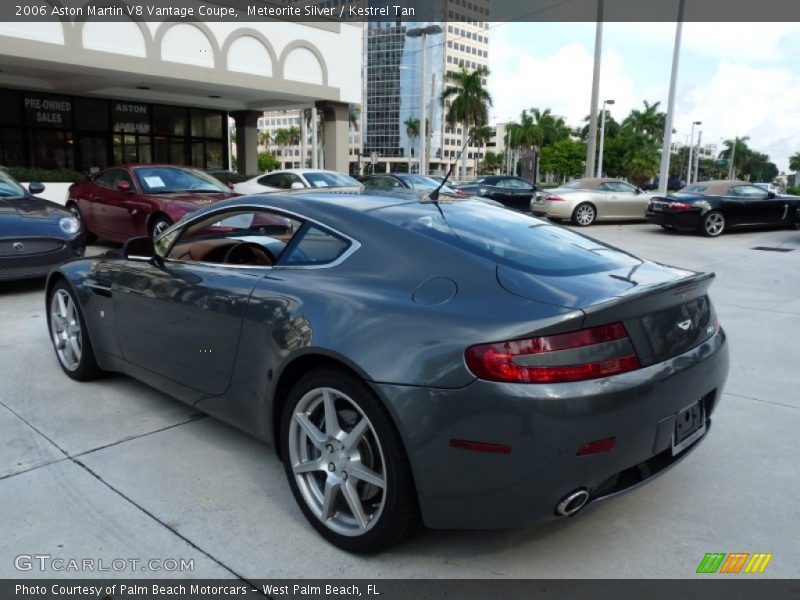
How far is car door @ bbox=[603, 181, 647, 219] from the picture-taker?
57.9 ft

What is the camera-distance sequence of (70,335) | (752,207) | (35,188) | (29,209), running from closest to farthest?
(70,335) → (29,209) → (35,188) → (752,207)

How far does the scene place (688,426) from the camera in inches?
103

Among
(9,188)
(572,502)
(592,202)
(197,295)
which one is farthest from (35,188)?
(592,202)

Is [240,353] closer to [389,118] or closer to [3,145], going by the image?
[3,145]

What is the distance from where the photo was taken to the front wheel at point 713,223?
48.8 feet

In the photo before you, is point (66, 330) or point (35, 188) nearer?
point (66, 330)

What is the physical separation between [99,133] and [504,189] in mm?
14755

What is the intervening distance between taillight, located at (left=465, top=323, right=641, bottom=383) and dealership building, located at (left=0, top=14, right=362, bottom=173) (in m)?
16.6

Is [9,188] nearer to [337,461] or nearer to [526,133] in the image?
[337,461]

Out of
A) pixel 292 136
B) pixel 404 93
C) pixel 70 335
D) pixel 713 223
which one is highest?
pixel 404 93

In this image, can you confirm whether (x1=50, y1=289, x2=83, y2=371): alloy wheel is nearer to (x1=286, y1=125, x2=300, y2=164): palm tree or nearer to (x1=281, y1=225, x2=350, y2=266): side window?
(x1=281, y1=225, x2=350, y2=266): side window

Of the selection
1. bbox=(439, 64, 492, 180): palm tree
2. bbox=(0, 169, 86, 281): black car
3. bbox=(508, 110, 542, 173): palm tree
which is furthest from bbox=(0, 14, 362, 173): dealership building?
bbox=(508, 110, 542, 173): palm tree

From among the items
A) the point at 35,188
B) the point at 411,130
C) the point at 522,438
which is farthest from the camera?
the point at 411,130
